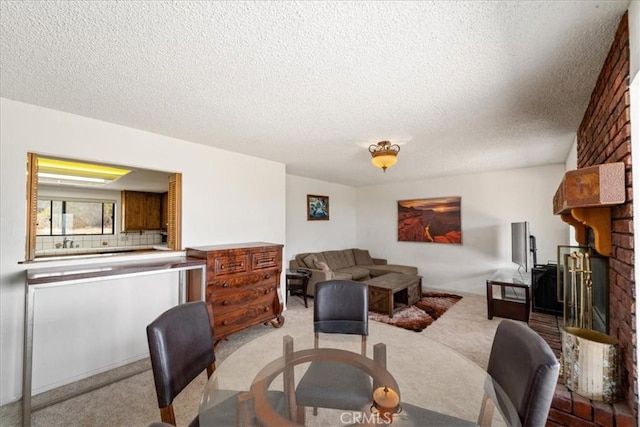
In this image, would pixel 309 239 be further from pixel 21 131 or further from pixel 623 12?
pixel 623 12

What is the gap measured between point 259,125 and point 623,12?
7.99 ft

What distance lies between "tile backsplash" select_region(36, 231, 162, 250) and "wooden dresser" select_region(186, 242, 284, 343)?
3.93 m

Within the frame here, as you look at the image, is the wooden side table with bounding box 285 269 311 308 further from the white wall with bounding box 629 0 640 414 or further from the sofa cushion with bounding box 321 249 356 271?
the white wall with bounding box 629 0 640 414

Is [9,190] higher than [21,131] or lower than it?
lower

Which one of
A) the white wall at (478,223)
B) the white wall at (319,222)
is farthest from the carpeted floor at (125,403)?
the white wall at (319,222)

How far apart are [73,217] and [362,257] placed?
598 centimetres

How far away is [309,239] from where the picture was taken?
573 centimetres

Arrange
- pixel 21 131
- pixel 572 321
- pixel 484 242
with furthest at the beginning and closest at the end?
1. pixel 484 242
2. pixel 21 131
3. pixel 572 321

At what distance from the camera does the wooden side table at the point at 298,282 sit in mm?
4465

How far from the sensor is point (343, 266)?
227 inches

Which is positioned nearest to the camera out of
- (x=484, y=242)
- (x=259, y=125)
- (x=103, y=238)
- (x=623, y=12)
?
(x=623, y=12)

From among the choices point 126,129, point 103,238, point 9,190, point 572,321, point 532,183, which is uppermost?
point 126,129

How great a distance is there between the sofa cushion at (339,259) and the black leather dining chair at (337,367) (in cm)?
309

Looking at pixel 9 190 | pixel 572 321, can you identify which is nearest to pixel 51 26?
pixel 9 190
